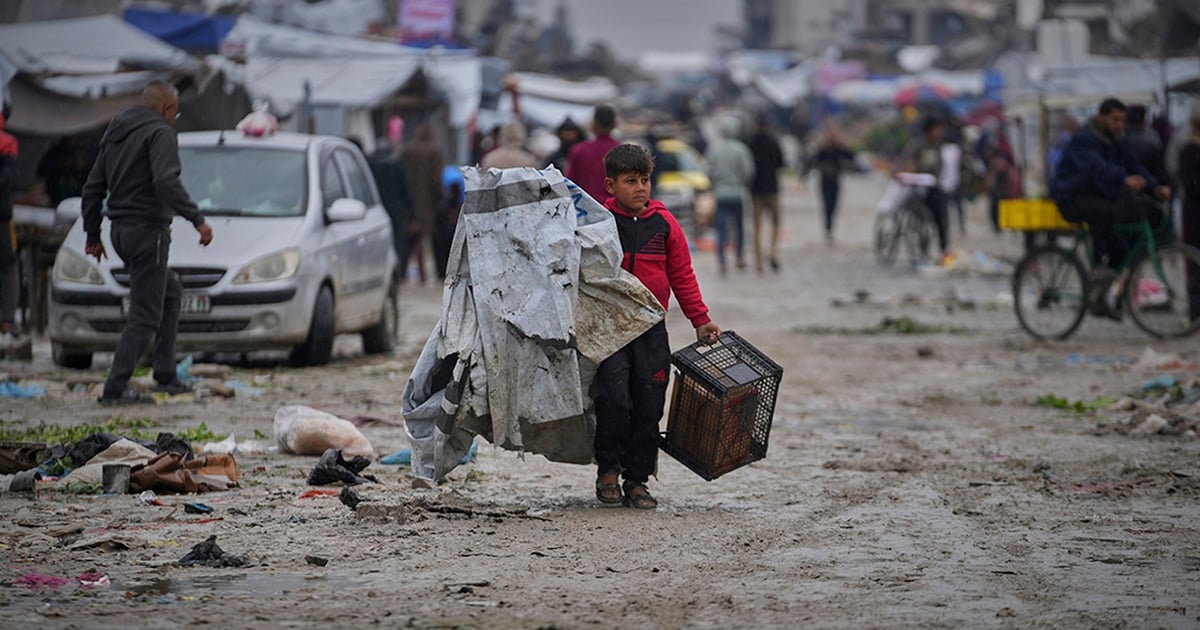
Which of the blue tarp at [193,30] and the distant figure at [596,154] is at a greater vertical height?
the blue tarp at [193,30]

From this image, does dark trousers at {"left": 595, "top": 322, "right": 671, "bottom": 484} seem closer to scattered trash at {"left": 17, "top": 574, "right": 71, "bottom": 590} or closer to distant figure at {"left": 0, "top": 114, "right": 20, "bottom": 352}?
scattered trash at {"left": 17, "top": 574, "right": 71, "bottom": 590}

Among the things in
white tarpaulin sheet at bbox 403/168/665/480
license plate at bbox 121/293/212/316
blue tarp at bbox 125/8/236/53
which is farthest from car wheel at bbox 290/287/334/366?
blue tarp at bbox 125/8/236/53

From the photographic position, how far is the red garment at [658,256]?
23.3 feet

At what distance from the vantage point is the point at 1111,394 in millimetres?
11594

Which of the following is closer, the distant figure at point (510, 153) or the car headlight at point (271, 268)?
the car headlight at point (271, 268)

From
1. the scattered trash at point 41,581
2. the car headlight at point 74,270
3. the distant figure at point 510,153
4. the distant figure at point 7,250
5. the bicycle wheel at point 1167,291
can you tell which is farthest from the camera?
the distant figure at point 510,153

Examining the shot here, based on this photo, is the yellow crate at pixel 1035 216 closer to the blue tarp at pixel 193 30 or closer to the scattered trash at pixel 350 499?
the scattered trash at pixel 350 499

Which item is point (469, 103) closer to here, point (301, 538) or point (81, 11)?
point (81, 11)

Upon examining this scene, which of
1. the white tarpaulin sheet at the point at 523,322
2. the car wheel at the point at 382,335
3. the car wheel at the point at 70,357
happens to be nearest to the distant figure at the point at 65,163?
the car wheel at the point at 382,335

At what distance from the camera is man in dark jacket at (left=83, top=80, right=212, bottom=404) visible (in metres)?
10.0

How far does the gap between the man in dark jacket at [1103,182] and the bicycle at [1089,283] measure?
0.41ft

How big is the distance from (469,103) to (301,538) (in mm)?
20177

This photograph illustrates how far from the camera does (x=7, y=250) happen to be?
13438 millimetres

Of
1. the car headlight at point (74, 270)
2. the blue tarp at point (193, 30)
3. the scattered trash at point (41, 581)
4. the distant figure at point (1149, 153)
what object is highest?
the blue tarp at point (193, 30)
